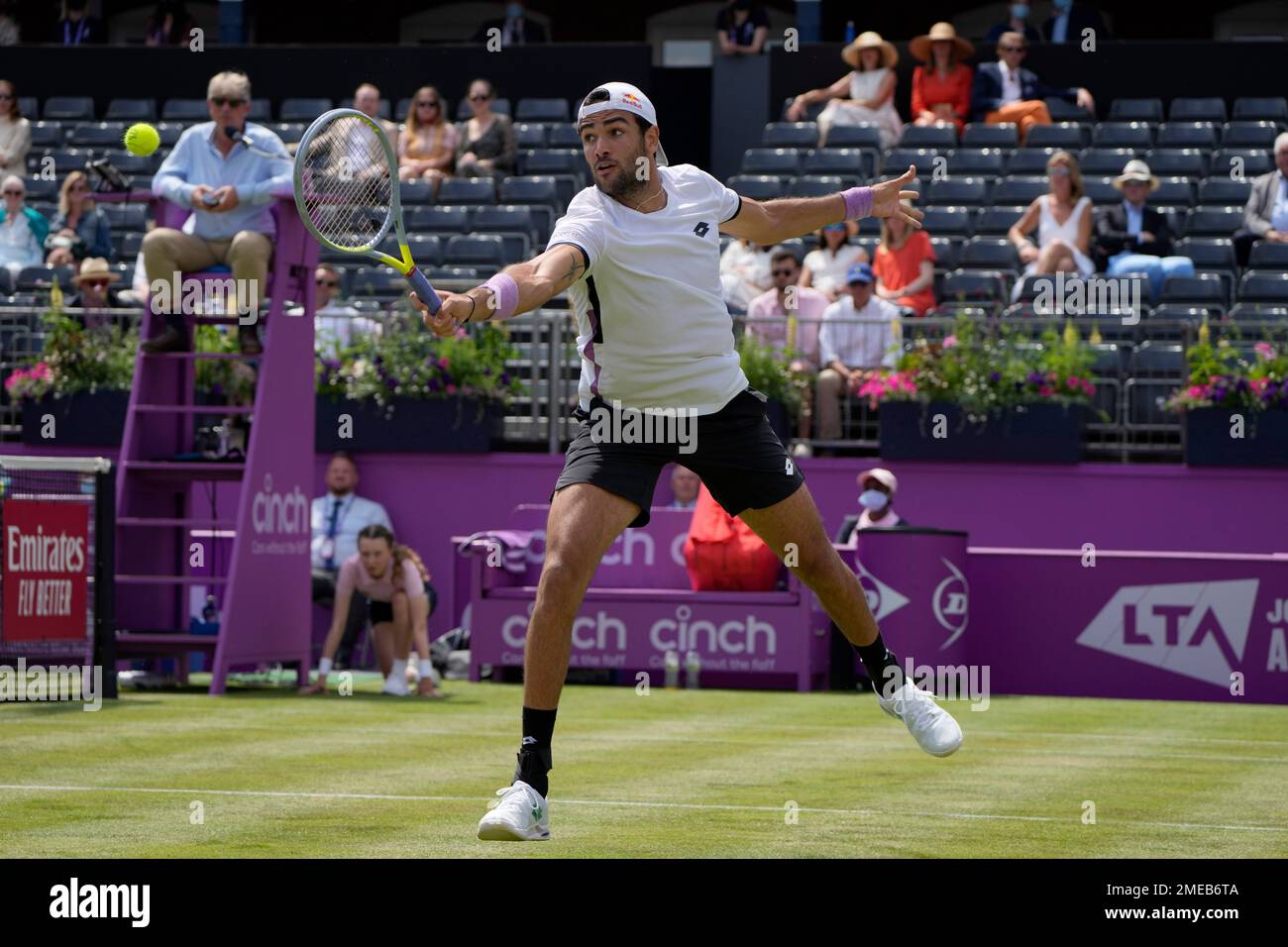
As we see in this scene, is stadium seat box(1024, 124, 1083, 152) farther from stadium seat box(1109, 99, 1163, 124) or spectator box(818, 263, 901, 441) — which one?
spectator box(818, 263, 901, 441)

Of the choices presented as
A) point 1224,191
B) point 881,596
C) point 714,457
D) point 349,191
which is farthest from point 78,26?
point 714,457

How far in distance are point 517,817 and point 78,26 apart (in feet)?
76.3

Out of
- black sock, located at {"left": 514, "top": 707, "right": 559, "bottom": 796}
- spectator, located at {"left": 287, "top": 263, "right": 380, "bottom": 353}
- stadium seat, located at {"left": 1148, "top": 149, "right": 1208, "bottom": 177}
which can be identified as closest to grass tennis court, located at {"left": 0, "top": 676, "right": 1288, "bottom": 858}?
black sock, located at {"left": 514, "top": 707, "right": 559, "bottom": 796}

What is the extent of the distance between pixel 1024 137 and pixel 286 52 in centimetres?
918

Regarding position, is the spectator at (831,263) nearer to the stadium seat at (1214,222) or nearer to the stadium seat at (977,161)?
the stadium seat at (977,161)

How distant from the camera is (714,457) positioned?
700 centimetres

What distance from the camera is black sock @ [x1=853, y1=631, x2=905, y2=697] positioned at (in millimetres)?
7402

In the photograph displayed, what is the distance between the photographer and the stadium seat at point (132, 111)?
2462 centimetres

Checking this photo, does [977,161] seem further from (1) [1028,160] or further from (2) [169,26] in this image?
(2) [169,26]

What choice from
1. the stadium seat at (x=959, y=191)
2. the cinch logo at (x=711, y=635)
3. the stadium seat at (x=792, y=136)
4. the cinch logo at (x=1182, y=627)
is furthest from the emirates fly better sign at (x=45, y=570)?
the stadium seat at (x=792, y=136)

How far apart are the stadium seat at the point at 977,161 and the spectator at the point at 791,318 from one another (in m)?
Answer: 3.55

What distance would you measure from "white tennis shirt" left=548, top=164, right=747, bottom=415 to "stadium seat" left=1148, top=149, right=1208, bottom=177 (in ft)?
46.0
